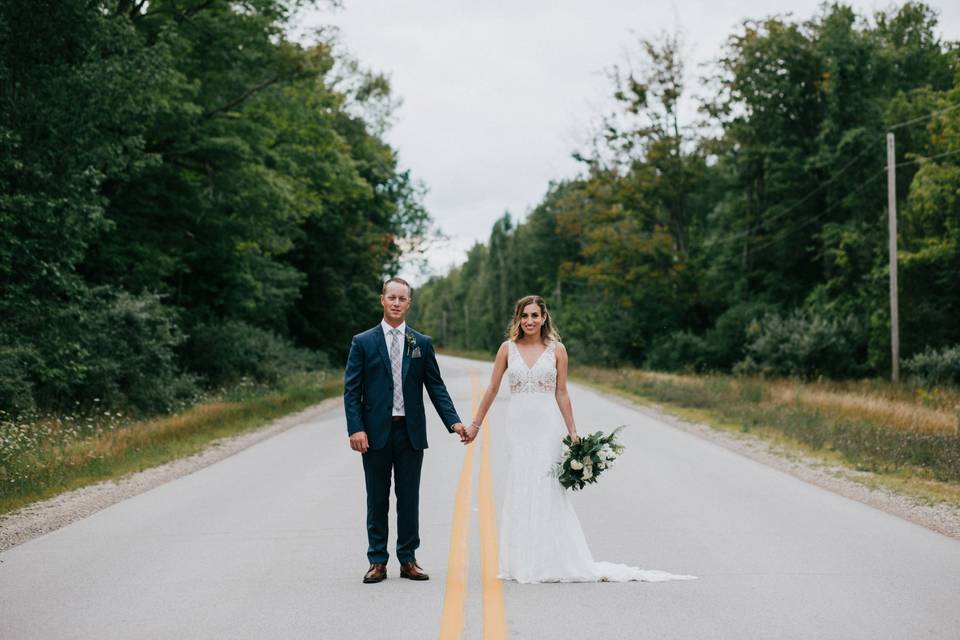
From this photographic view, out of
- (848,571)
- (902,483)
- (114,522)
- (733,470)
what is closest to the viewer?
(848,571)

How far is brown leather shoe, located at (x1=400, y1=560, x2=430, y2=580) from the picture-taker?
619cm

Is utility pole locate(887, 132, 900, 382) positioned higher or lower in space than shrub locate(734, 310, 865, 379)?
higher

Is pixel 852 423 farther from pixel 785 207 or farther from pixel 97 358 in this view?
pixel 785 207

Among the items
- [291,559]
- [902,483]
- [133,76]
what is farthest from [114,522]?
[133,76]

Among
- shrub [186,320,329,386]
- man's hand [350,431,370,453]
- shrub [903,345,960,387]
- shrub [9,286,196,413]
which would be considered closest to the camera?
man's hand [350,431,370,453]

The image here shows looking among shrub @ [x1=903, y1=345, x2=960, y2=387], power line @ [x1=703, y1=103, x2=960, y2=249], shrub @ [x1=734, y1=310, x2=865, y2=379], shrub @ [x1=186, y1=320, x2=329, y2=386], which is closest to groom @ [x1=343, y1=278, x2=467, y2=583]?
shrub @ [x1=186, y1=320, x2=329, y2=386]

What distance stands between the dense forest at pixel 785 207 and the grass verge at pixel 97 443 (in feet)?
71.7

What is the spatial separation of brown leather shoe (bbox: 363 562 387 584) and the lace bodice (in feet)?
5.16

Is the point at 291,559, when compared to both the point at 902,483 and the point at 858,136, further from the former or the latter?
the point at 858,136

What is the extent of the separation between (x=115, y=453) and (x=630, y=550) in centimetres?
897

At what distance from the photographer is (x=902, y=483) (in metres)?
10.7

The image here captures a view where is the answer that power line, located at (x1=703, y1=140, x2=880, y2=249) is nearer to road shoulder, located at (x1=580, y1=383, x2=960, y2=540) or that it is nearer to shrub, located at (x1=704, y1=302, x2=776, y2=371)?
shrub, located at (x1=704, y1=302, x2=776, y2=371)

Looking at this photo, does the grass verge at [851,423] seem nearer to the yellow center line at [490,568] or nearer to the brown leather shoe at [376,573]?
the yellow center line at [490,568]

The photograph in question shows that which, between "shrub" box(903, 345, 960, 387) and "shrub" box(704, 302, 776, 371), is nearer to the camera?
"shrub" box(903, 345, 960, 387)
